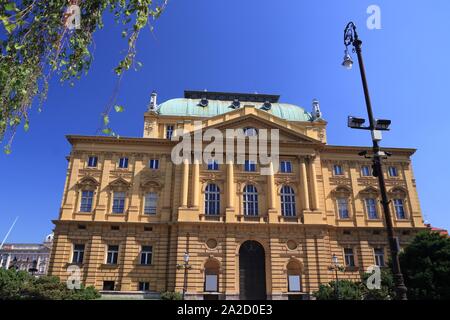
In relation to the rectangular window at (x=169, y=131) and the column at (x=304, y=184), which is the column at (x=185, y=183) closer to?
the rectangular window at (x=169, y=131)

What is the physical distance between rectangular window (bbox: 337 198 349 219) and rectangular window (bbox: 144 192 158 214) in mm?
23050

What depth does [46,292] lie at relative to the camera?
29.7 meters

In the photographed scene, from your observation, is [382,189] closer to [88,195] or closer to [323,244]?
[323,244]

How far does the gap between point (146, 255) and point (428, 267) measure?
2809cm

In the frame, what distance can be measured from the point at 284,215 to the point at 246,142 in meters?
10.1

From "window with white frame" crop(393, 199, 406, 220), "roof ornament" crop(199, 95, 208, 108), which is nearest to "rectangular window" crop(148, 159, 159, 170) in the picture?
"roof ornament" crop(199, 95, 208, 108)

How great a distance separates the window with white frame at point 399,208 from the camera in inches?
1744

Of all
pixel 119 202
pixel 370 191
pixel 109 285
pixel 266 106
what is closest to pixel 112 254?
pixel 109 285

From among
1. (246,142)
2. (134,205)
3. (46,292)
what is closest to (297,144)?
(246,142)

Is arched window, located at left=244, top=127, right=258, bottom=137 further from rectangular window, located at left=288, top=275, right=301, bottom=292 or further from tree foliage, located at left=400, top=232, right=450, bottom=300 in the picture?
tree foliage, located at left=400, top=232, right=450, bottom=300

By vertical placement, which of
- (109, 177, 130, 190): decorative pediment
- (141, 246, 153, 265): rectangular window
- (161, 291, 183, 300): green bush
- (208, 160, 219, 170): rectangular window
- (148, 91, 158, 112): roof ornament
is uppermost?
(148, 91, 158, 112): roof ornament

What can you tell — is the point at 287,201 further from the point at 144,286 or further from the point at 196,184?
the point at 144,286

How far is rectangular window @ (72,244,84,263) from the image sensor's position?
3844 centimetres

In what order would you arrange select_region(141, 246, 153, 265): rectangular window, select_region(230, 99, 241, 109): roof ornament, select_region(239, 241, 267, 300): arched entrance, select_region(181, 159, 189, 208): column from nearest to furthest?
select_region(239, 241, 267, 300): arched entrance
select_region(141, 246, 153, 265): rectangular window
select_region(181, 159, 189, 208): column
select_region(230, 99, 241, 109): roof ornament
